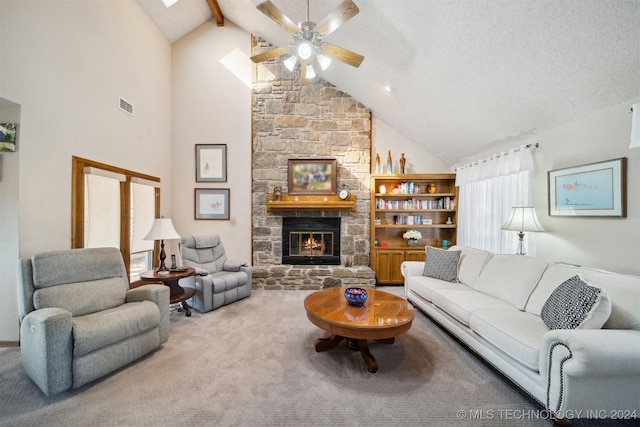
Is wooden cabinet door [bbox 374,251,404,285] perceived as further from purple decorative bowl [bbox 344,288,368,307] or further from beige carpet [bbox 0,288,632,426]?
purple decorative bowl [bbox 344,288,368,307]

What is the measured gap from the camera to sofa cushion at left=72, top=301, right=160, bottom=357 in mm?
1853

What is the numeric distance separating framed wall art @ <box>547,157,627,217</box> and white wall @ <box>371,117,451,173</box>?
89.0 inches

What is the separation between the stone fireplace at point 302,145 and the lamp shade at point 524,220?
244cm

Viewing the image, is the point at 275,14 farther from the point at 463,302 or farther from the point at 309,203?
the point at 463,302

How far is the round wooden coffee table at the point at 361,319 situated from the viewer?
79.7 inches

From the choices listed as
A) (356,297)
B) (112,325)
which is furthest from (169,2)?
(356,297)

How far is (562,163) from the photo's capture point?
9.30 feet

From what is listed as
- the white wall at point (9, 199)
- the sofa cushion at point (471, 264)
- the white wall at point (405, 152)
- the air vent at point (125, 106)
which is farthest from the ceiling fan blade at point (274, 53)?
the sofa cushion at point (471, 264)

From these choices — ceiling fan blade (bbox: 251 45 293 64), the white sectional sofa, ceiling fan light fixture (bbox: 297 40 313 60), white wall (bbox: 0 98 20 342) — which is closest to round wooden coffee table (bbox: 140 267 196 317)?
white wall (bbox: 0 98 20 342)

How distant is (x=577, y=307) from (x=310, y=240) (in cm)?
387

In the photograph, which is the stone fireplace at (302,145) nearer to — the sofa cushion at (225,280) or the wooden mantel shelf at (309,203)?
the wooden mantel shelf at (309,203)

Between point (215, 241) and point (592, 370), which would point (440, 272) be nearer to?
point (592, 370)

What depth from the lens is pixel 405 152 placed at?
516cm

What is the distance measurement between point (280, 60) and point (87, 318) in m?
5.02
